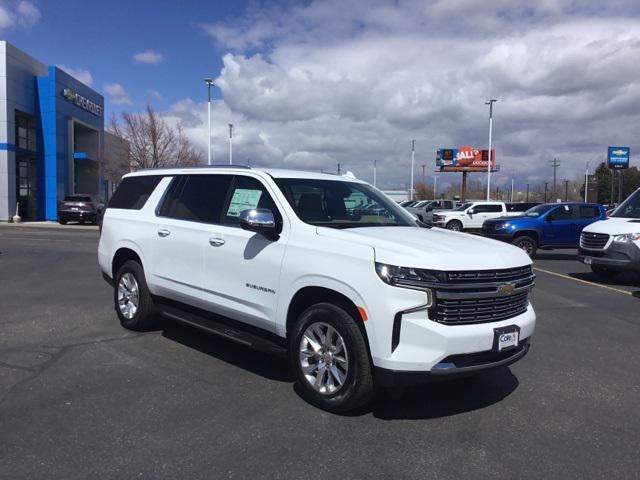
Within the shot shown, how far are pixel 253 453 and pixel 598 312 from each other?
22.1ft

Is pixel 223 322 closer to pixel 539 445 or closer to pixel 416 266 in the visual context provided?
pixel 416 266

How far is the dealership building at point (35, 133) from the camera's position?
A: 31.4m

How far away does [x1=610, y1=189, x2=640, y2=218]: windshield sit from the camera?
1148cm

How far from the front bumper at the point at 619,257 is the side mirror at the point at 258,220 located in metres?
8.60

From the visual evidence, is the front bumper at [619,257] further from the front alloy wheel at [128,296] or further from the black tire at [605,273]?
the front alloy wheel at [128,296]

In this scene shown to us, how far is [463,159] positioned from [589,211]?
170ft

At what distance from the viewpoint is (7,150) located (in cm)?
3127

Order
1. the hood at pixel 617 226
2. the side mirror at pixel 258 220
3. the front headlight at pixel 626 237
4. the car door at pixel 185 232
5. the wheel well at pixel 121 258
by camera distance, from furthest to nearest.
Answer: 1. the hood at pixel 617 226
2. the front headlight at pixel 626 237
3. the wheel well at pixel 121 258
4. the car door at pixel 185 232
5. the side mirror at pixel 258 220

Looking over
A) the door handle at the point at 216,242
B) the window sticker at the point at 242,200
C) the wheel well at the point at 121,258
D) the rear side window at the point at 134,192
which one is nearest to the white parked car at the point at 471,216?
the rear side window at the point at 134,192

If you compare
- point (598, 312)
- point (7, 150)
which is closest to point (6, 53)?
point (7, 150)

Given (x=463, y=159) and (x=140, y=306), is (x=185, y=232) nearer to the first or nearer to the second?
(x=140, y=306)

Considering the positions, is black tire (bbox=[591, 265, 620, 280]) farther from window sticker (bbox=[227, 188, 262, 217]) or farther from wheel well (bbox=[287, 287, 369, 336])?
wheel well (bbox=[287, 287, 369, 336])

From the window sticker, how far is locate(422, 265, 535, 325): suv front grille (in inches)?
80.5

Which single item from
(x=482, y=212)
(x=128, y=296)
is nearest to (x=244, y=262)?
(x=128, y=296)
